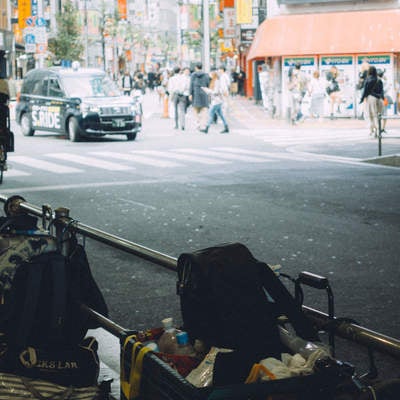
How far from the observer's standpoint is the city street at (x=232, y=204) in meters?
7.00

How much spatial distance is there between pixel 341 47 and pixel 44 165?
16.1 m

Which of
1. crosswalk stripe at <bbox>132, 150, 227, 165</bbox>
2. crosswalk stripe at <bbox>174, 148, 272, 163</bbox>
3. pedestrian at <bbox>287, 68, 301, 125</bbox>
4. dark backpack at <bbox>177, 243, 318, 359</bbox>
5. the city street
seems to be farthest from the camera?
pedestrian at <bbox>287, 68, 301, 125</bbox>

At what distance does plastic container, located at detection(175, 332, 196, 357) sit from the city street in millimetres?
2007

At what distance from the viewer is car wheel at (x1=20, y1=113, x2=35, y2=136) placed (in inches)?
977

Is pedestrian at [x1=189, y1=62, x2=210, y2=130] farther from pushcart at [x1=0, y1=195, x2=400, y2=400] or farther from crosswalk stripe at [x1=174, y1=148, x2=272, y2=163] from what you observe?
pushcart at [x1=0, y1=195, x2=400, y2=400]

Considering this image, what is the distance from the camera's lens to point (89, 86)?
23.8 meters

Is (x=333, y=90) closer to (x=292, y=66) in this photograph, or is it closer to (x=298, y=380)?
(x=292, y=66)

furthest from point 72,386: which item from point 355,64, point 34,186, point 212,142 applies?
point 355,64

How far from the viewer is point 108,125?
22547 mm

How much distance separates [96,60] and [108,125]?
305 feet

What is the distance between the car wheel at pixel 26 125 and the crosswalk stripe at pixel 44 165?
19.8 feet

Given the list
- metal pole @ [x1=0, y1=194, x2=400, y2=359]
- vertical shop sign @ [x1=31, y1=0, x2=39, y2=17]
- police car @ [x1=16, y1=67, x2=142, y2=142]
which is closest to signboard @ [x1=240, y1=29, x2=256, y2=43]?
vertical shop sign @ [x1=31, y1=0, x2=39, y2=17]

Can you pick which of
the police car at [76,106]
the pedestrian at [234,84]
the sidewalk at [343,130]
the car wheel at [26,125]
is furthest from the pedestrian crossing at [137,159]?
the pedestrian at [234,84]

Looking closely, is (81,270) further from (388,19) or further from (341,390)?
(388,19)
